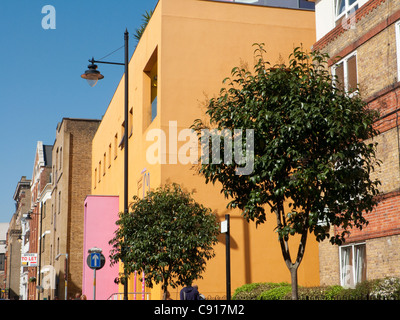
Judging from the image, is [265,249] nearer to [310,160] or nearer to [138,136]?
[138,136]

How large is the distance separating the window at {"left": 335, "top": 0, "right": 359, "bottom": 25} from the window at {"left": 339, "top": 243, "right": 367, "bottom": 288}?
7037 mm

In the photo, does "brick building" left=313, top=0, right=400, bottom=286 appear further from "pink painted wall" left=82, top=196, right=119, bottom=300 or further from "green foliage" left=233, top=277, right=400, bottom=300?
"pink painted wall" left=82, top=196, right=119, bottom=300

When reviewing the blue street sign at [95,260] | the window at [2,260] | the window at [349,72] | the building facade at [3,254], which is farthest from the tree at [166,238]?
the window at [2,260]

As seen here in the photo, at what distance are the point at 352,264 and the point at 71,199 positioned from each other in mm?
31878

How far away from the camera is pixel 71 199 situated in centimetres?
4672

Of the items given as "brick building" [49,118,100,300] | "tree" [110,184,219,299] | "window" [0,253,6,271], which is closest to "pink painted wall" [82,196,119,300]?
"brick building" [49,118,100,300]

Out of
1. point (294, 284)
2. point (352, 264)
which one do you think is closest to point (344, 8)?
point (352, 264)

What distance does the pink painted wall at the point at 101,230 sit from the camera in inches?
1202

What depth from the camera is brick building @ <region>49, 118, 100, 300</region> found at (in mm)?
44906

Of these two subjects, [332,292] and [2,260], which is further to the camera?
[2,260]

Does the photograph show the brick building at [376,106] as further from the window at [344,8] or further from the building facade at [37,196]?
the building facade at [37,196]

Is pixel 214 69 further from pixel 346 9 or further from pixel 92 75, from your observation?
pixel 346 9

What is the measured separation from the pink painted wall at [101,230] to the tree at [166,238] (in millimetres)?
12638
